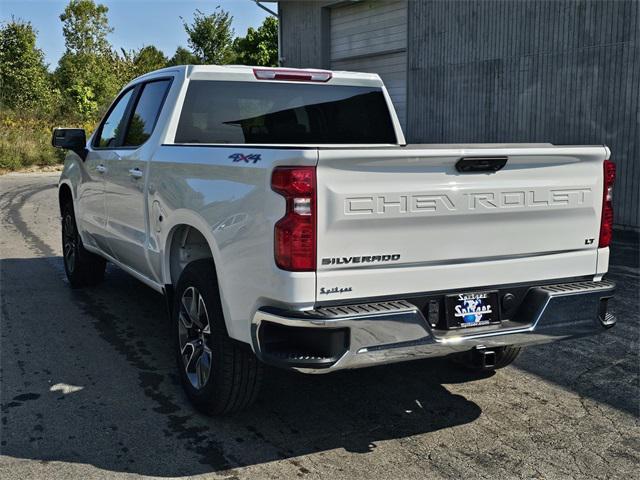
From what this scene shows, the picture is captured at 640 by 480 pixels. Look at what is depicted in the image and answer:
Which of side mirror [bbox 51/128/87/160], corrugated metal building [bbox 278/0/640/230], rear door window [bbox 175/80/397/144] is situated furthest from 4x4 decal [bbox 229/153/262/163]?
corrugated metal building [bbox 278/0/640/230]

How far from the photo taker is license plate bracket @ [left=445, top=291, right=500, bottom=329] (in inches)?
142

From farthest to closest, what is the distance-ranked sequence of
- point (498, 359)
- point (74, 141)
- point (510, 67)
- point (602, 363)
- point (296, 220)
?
point (510, 67), point (74, 141), point (602, 363), point (498, 359), point (296, 220)

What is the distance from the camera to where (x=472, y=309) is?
3664 millimetres

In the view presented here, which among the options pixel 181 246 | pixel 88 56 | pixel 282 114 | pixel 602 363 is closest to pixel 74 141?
pixel 282 114

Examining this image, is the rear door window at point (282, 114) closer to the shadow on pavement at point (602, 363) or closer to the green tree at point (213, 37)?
the shadow on pavement at point (602, 363)

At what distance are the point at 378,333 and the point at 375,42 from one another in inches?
580

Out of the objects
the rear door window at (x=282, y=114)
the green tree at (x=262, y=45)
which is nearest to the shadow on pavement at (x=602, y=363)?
the rear door window at (x=282, y=114)

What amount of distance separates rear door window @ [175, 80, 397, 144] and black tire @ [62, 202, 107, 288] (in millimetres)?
2599

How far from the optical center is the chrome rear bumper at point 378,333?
10.6 feet

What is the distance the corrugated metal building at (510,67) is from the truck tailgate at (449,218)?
7370 millimetres

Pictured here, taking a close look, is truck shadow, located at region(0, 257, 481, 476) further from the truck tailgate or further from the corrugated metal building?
the corrugated metal building

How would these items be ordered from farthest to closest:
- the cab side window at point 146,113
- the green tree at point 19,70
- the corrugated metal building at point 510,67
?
the green tree at point 19,70
the corrugated metal building at point 510,67
the cab side window at point 146,113

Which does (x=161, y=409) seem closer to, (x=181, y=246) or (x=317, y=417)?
(x=317, y=417)

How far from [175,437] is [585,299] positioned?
2319mm
